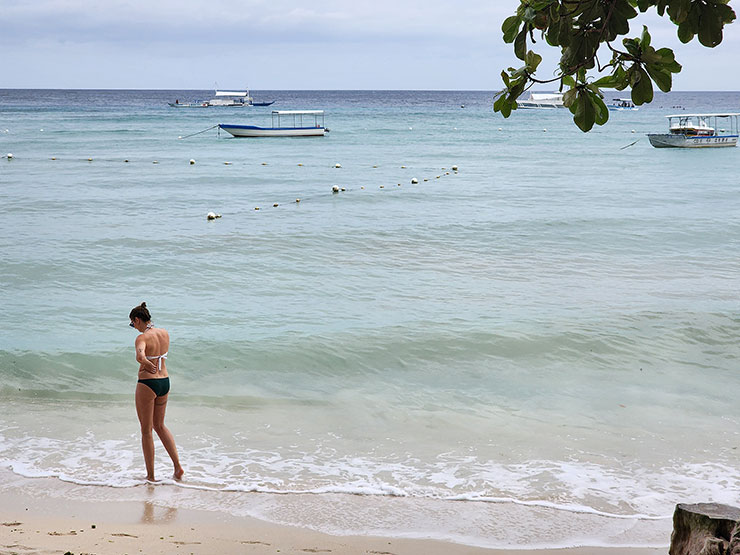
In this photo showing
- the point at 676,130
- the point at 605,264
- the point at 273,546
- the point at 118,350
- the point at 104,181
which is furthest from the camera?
the point at 676,130

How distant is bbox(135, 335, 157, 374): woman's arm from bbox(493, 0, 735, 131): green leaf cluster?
164 inches

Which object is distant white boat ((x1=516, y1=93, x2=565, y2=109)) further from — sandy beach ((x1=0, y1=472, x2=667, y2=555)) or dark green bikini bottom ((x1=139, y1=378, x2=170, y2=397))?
sandy beach ((x1=0, y1=472, x2=667, y2=555))

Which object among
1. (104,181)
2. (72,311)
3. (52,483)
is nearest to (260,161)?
(104,181)

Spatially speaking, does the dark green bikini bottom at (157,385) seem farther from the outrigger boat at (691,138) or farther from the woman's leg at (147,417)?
the outrigger boat at (691,138)

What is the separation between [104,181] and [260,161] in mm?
11273

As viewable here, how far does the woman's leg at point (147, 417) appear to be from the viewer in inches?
268

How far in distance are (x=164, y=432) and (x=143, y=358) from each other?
82 centimetres

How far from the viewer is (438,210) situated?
24.0 meters

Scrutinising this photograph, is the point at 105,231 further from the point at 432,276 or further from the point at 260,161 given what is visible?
the point at 260,161

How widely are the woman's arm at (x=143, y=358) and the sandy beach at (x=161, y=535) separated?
1.09m

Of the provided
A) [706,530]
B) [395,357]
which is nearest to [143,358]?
[706,530]

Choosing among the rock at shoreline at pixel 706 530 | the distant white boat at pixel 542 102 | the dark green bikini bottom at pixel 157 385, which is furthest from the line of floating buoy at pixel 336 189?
the distant white boat at pixel 542 102

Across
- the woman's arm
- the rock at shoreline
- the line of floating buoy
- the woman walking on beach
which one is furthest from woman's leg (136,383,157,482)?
the line of floating buoy

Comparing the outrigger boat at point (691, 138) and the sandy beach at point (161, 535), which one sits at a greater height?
the outrigger boat at point (691, 138)
